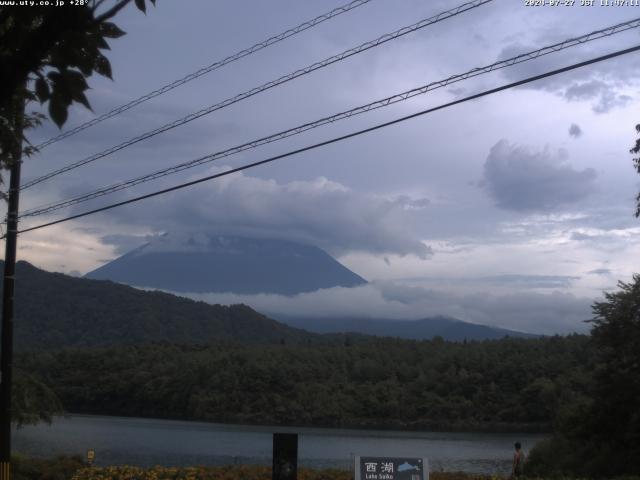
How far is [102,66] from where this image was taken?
175 inches

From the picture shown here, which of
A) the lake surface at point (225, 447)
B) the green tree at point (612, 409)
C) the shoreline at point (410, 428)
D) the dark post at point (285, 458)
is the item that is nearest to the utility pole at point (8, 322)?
the dark post at point (285, 458)

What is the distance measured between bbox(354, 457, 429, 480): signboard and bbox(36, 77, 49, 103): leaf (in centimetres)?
1061

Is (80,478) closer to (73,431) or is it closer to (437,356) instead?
(73,431)

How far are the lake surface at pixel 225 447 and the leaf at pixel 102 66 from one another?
1103 inches

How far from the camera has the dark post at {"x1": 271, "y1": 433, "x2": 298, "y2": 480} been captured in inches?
561

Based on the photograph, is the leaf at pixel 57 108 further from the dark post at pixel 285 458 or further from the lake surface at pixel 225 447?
the lake surface at pixel 225 447

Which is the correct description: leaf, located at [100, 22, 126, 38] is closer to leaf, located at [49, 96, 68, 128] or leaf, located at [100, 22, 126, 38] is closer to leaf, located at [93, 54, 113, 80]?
leaf, located at [93, 54, 113, 80]

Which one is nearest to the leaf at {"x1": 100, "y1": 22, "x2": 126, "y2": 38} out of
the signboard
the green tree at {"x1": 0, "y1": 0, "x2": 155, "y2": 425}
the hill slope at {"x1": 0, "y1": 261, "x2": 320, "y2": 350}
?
the green tree at {"x1": 0, "y1": 0, "x2": 155, "y2": 425}

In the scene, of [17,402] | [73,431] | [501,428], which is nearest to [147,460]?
[17,402]

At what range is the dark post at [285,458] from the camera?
1426cm

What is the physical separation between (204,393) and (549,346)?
34.8 meters

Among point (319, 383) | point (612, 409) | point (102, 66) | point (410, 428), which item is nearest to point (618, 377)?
point (612, 409)

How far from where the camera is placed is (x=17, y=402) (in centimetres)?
2081

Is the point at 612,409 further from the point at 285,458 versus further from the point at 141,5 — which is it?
the point at 141,5
